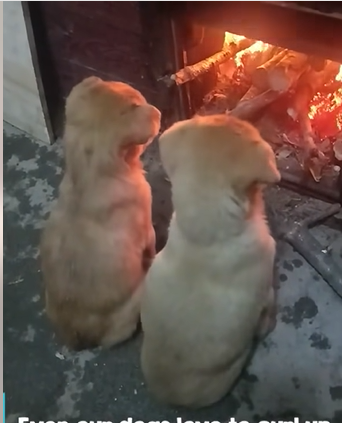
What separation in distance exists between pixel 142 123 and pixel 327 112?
2.65ft

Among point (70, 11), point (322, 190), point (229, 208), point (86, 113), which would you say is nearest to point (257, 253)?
point (229, 208)

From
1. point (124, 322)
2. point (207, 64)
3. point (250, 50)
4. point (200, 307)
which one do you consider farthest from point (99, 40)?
point (200, 307)

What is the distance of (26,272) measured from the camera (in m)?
1.85

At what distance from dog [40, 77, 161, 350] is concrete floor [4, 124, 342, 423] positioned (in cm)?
10

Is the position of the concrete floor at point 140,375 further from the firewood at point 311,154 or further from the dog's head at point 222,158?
the dog's head at point 222,158

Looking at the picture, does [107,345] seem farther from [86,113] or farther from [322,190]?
[322,190]

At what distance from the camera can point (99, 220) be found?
4.88 feet

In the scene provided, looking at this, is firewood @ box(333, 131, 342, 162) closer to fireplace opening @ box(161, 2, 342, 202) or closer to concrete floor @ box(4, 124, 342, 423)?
fireplace opening @ box(161, 2, 342, 202)

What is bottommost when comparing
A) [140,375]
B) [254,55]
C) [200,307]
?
[140,375]

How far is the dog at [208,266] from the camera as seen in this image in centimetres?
119

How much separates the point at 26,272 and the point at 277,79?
914 mm

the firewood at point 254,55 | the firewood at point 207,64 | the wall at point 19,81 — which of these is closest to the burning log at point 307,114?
the firewood at point 254,55

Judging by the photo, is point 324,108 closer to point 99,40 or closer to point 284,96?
point 284,96

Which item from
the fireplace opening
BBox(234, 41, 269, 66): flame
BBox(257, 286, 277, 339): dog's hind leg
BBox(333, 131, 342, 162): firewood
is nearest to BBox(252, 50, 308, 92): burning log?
the fireplace opening
